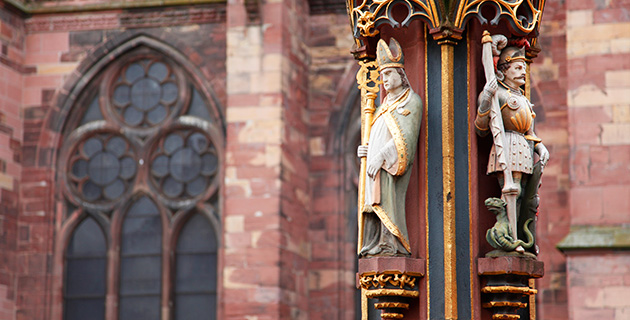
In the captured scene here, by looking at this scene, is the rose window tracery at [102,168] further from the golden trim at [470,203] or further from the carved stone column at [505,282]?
the carved stone column at [505,282]

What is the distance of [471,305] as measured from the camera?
235 inches

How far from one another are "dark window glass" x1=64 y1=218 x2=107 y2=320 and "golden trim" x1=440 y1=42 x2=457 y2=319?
10.8 m

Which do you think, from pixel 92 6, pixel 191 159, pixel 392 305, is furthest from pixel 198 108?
pixel 392 305

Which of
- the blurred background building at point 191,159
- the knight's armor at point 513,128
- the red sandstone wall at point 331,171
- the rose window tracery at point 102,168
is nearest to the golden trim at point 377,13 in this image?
the knight's armor at point 513,128

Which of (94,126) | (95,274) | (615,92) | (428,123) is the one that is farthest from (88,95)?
(428,123)

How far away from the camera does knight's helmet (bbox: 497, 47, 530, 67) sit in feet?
20.7

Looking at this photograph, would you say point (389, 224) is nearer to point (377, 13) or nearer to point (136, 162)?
point (377, 13)

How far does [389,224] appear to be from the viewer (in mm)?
5984

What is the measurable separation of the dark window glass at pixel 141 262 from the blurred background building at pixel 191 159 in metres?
0.02

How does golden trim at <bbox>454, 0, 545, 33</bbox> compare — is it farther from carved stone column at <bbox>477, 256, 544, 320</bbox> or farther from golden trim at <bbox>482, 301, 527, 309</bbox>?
golden trim at <bbox>482, 301, 527, 309</bbox>

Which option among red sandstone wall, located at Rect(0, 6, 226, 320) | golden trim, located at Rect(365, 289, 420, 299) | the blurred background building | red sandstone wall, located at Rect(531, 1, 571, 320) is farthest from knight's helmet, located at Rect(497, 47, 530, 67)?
red sandstone wall, located at Rect(0, 6, 226, 320)

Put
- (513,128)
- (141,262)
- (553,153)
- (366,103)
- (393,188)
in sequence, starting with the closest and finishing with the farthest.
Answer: (393,188)
(513,128)
(366,103)
(553,153)
(141,262)

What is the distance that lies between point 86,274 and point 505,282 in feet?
36.6

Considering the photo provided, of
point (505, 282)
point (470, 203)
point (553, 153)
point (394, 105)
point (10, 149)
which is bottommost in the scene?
point (505, 282)
